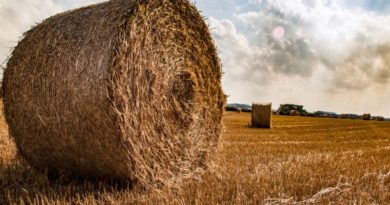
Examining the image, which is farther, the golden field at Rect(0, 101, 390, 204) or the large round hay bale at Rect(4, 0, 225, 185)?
the large round hay bale at Rect(4, 0, 225, 185)

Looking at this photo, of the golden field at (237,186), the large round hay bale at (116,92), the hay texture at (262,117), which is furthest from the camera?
the hay texture at (262,117)

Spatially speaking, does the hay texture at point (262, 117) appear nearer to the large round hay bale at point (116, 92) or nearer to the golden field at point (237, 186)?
the golden field at point (237, 186)

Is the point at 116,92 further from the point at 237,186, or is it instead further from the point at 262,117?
the point at 262,117

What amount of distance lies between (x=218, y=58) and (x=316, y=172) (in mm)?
2082

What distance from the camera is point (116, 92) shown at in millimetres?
4629

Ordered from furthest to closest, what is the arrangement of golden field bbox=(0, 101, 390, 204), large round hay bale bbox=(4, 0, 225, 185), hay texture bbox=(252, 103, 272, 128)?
hay texture bbox=(252, 103, 272, 128)
large round hay bale bbox=(4, 0, 225, 185)
golden field bbox=(0, 101, 390, 204)

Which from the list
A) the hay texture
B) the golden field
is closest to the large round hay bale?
the golden field

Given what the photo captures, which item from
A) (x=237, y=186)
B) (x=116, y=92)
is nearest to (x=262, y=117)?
(x=237, y=186)

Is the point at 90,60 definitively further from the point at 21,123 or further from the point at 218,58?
the point at 218,58

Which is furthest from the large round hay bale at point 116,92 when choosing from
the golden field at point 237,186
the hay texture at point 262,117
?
the hay texture at point 262,117

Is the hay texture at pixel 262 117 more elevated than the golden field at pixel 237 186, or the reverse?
the hay texture at pixel 262 117

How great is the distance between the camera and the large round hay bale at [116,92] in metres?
4.71

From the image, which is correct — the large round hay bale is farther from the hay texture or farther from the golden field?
the hay texture

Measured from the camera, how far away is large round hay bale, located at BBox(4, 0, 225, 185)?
471cm
